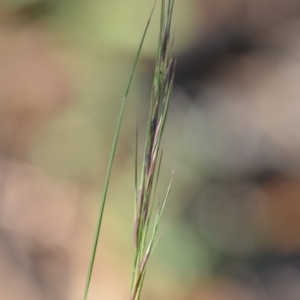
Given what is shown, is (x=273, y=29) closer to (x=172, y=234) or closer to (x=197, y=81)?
(x=197, y=81)

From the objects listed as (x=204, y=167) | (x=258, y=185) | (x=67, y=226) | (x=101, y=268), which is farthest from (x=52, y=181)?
(x=258, y=185)

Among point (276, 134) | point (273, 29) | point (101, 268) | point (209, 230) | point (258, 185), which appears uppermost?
point (273, 29)

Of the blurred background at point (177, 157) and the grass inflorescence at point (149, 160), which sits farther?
the blurred background at point (177, 157)

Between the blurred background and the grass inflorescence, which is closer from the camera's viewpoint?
the grass inflorescence

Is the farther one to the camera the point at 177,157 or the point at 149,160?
the point at 177,157

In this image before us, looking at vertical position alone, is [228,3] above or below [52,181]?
above

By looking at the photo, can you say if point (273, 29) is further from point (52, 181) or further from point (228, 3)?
point (52, 181)
